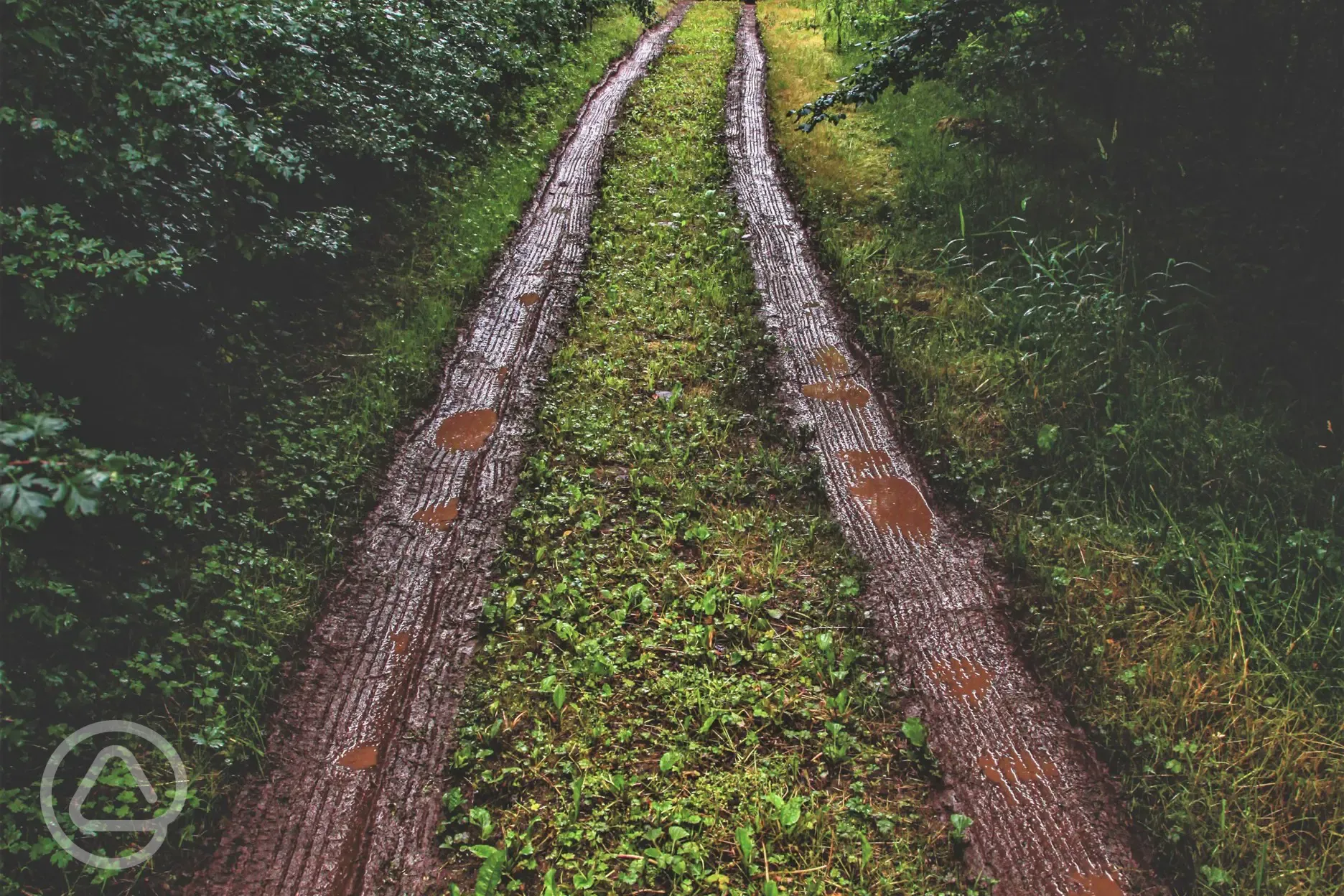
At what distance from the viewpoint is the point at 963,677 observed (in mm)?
3828

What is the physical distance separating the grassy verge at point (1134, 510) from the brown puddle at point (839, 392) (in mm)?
322

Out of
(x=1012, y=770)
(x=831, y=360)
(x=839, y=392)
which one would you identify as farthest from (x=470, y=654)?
(x=831, y=360)

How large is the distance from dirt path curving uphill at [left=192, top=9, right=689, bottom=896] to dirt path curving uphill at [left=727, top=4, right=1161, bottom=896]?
2218 mm

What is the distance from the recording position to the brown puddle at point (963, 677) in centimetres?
376

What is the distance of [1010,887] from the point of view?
9.96ft

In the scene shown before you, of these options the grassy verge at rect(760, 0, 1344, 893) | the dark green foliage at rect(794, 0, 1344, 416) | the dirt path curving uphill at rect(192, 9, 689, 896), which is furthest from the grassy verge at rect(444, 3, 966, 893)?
the dark green foliage at rect(794, 0, 1344, 416)

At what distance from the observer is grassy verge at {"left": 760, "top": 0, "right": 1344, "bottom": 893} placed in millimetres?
3268

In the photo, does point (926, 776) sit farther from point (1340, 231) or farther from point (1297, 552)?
point (1340, 231)

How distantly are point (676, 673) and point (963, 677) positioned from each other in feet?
4.77

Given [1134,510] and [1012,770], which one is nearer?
[1012,770]

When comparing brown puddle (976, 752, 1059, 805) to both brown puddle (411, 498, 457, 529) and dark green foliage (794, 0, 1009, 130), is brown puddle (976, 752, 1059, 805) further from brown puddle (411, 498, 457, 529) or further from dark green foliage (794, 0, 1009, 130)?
dark green foliage (794, 0, 1009, 130)

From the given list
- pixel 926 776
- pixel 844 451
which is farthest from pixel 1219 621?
pixel 844 451
